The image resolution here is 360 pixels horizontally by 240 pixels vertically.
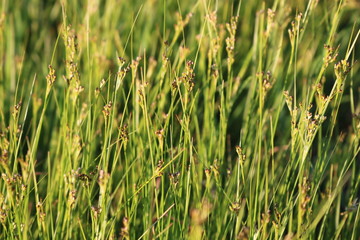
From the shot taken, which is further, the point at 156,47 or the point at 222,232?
the point at 156,47

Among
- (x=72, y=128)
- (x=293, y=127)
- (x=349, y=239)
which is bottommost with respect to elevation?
(x=349, y=239)

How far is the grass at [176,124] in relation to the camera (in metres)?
1.59

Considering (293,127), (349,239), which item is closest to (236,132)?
(349,239)

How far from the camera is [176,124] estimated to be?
2.29m

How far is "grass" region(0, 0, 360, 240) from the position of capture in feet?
5.21

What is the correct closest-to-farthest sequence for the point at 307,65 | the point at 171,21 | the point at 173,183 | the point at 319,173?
the point at 173,183
the point at 319,173
the point at 307,65
the point at 171,21

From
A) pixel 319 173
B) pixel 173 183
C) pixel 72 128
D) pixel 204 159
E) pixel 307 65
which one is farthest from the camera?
pixel 307 65

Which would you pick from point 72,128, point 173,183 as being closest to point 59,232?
point 72,128

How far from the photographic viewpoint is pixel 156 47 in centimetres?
282

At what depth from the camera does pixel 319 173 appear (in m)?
1.68

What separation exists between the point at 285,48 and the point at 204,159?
101cm

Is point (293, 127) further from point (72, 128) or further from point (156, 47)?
point (156, 47)

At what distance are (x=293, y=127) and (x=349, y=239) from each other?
2.01 feet

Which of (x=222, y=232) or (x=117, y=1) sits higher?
(x=117, y=1)
